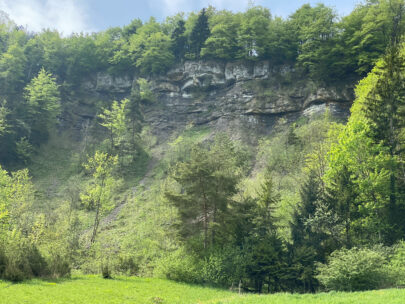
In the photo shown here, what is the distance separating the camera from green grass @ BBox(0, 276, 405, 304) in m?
13.5

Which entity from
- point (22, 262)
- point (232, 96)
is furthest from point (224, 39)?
point (22, 262)

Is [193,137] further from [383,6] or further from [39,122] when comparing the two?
[383,6]

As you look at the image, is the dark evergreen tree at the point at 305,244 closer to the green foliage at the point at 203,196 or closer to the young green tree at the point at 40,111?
the green foliage at the point at 203,196

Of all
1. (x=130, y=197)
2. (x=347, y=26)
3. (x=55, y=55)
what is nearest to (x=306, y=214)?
(x=130, y=197)

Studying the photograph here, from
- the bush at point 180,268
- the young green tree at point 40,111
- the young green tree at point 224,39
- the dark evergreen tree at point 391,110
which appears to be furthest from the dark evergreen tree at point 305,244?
the young green tree at point 40,111

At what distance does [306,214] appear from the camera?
2638cm

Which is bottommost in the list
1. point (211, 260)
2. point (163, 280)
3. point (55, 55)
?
point (163, 280)

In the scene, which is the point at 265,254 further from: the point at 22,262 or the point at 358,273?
the point at 22,262

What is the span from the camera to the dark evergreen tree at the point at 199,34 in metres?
70.0

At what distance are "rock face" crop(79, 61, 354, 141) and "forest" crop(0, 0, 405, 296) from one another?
201 cm

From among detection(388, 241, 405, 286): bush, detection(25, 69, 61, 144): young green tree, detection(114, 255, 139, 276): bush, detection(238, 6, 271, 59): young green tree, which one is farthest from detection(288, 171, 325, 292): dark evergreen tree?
detection(25, 69, 61, 144): young green tree

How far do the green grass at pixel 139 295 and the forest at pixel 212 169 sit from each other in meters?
2.40

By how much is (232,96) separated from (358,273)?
1856 inches

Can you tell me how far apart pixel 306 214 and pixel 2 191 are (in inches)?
1268
